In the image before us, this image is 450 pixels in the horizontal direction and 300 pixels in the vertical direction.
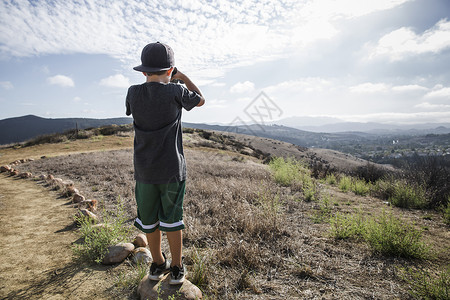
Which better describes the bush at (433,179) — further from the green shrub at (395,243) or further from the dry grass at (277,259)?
the green shrub at (395,243)

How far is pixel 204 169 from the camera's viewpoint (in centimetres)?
915

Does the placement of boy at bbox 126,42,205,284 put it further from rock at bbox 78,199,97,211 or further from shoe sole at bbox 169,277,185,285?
rock at bbox 78,199,97,211

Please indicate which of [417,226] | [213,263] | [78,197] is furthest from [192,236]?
[417,226]

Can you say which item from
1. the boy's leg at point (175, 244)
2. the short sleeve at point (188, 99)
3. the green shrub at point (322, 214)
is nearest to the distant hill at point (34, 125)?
the green shrub at point (322, 214)

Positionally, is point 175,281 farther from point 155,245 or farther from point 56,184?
point 56,184

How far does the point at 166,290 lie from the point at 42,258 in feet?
6.43

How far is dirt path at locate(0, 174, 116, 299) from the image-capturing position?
219 cm

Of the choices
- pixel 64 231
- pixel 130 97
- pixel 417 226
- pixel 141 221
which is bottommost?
pixel 417 226

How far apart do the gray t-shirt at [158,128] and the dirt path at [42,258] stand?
132 centimetres

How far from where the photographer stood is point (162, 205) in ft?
7.20

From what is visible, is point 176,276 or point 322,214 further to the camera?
point 322,214

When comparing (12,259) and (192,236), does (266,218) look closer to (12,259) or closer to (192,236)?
(192,236)

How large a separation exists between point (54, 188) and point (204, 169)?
4944 mm

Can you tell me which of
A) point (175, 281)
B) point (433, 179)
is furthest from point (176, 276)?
point (433, 179)
